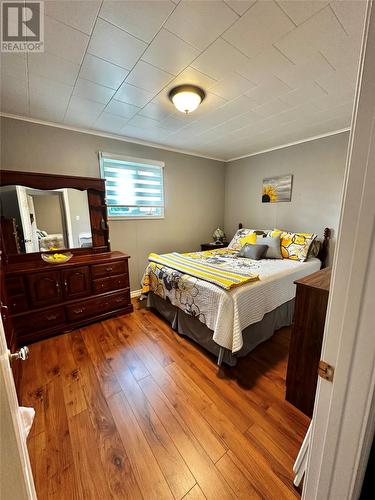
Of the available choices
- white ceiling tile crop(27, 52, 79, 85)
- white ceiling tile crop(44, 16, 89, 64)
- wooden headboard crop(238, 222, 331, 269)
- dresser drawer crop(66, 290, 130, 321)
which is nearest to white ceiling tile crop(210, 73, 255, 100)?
white ceiling tile crop(44, 16, 89, 64)

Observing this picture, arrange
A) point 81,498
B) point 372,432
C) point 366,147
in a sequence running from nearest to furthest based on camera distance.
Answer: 1. point 366,147
2. point 372,432
3. point 81,498

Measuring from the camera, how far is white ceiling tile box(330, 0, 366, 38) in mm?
1092

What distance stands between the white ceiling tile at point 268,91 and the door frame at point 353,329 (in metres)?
1.69

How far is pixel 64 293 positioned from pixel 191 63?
8.23ft

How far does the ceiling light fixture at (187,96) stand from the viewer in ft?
6.01

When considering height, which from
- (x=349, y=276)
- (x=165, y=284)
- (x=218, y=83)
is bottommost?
(x=165, y=284)

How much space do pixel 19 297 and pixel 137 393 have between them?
154cm

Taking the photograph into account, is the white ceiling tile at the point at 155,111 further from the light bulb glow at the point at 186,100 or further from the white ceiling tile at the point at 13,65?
the white ceiling tile at the point at 13,65

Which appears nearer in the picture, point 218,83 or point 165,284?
point 218,83

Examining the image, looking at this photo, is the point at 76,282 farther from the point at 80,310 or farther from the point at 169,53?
the point at 169,53

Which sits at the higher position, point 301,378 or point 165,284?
point 165,284

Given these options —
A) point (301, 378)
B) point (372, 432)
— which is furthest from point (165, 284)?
point (372, 432)

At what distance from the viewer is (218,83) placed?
5.77 ft

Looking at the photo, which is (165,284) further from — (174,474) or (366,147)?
(366,147)
